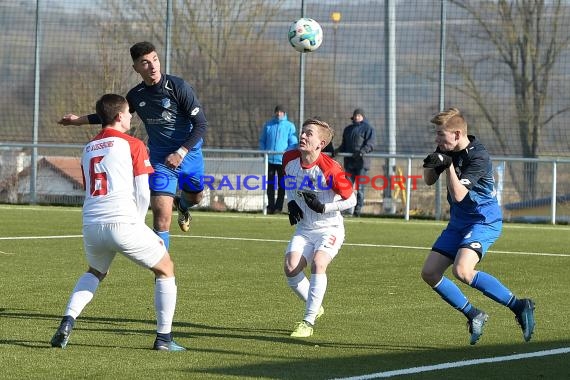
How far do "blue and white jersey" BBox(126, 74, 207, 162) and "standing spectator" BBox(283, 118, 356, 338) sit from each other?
144cm

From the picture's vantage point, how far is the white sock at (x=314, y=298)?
8.74 metres

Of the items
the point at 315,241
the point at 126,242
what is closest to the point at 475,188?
the point at 315,241

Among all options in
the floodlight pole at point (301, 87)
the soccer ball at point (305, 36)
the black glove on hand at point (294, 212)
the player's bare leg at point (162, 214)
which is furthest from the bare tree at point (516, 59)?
the black glove on hand at point (294, 212)

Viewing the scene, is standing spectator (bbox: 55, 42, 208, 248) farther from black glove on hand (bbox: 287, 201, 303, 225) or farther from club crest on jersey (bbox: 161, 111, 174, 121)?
black glove on hand (bbox: 287, 201, 303, 225)

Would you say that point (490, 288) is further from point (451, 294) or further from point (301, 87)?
point (301, 87)

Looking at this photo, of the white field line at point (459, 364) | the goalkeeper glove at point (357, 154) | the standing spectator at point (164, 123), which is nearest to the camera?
the white field line at point (459, 364)

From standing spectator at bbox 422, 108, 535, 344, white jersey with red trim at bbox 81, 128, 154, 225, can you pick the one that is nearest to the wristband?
white jersey with red trim at bbox 81, 128, 154, 225

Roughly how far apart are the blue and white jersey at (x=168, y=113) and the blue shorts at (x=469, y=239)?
8.32 ft

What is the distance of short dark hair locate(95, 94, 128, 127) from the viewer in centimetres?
788

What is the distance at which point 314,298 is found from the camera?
28.9 ft

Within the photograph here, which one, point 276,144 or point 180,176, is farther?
point 276,144

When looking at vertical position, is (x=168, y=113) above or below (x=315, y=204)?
above

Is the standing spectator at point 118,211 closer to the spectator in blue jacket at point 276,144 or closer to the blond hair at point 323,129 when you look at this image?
the blond hair at point 323,129

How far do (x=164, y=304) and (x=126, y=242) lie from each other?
0.50 m
